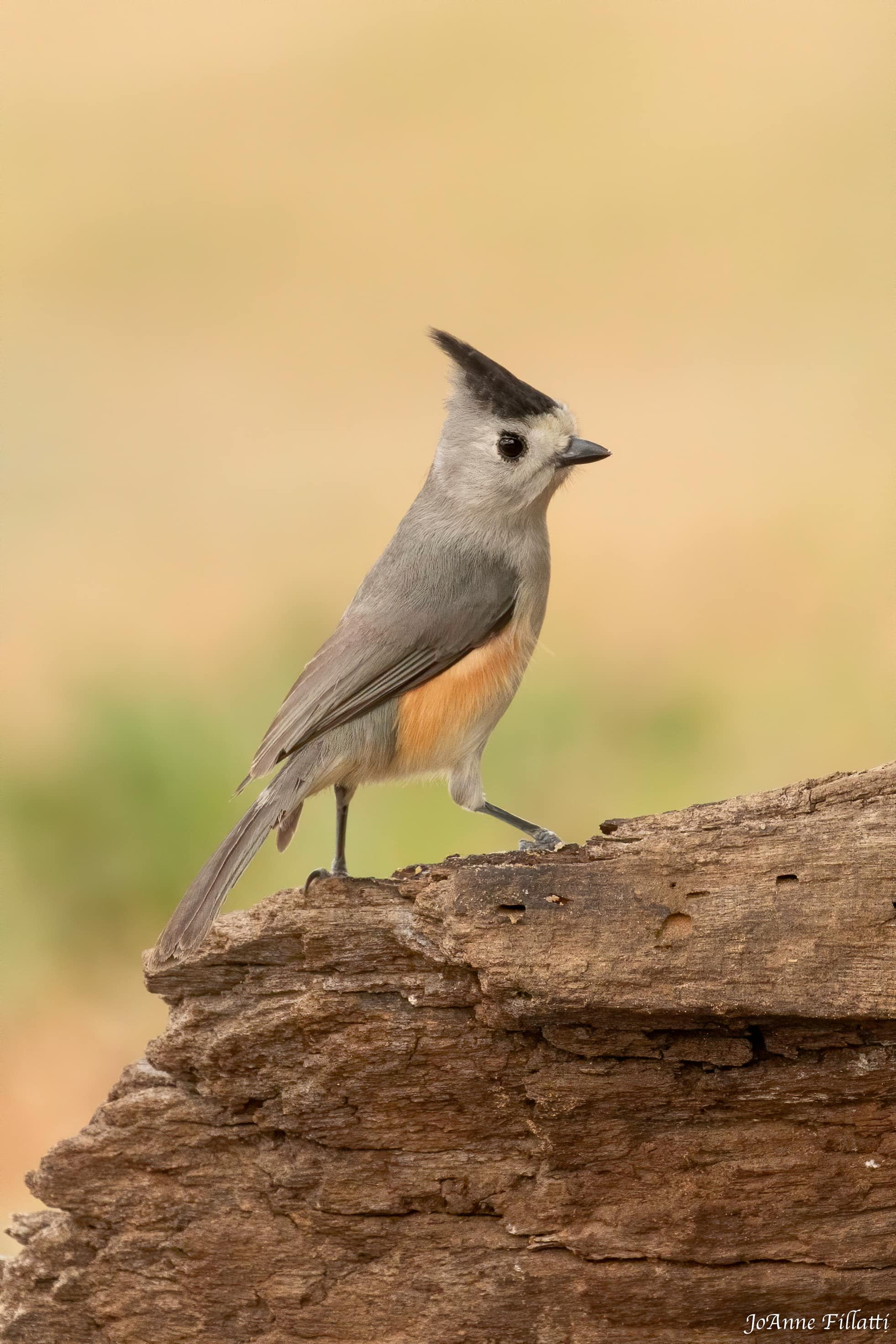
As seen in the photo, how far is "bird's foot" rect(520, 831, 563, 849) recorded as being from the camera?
369 centimetres

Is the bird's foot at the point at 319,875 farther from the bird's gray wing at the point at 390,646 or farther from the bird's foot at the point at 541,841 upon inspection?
the bird's foot at the point at 541,841

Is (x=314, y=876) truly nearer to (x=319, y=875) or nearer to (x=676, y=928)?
(x=319, y=875)

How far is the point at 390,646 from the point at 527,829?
690 mm

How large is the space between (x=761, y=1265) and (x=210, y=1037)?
1.56 meters

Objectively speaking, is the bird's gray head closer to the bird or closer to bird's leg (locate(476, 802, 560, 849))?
the bird

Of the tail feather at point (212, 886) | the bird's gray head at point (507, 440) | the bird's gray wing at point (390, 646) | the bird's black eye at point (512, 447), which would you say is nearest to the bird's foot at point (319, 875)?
the tail feather at point (212, 886)

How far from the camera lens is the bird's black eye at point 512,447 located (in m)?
4.23

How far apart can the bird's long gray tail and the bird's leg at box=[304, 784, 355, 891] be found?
18 centimetres

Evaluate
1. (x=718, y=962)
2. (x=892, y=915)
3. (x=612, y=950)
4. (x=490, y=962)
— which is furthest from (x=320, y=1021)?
(x=892, y=915)

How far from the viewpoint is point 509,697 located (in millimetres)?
4137

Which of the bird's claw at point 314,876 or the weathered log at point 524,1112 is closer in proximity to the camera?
the weathered log at point 524,1112

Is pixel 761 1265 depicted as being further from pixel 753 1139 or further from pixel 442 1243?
pixel 442 1243

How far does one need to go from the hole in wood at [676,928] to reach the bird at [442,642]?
2.35 ft
